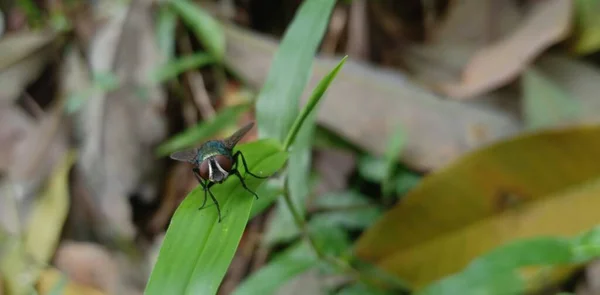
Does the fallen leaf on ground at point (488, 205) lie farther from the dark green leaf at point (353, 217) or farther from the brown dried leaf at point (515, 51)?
the brown dried leaf at point (515, 51)

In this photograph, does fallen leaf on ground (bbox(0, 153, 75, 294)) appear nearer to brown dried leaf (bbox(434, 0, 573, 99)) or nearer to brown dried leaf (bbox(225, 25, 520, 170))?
brown dried leaf (bbox(225, 25, 520, 170))

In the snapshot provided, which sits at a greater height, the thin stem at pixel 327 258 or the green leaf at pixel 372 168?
the green leaf at pixel 372 168

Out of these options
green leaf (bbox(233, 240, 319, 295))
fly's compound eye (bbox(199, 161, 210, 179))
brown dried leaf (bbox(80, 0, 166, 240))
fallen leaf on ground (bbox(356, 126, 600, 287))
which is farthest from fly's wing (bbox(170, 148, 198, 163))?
brown dried leaf (bbox(80, 0, 166, 240))

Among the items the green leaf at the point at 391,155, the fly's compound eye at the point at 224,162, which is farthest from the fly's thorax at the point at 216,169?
the green leaf at the point at 391,155


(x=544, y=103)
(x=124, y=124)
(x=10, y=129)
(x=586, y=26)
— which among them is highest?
(x=586, y=26)

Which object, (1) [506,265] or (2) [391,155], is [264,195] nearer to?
(1) [506,265]

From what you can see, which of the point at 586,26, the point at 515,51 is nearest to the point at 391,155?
the point at 515,51

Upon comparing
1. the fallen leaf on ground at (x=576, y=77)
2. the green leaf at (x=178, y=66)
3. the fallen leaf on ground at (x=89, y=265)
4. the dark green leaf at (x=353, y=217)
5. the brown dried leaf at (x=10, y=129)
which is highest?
the fallen leaf on ground at (x=576, y=77)
